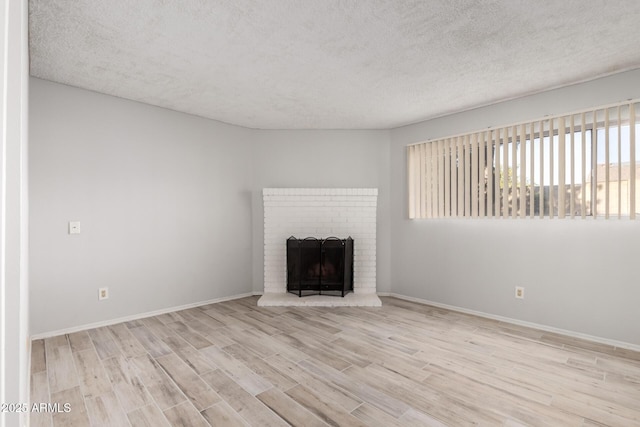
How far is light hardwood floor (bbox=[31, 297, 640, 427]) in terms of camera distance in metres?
1.90

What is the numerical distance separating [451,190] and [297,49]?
8.61 feet

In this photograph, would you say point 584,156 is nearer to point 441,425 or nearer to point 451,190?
point 451,190

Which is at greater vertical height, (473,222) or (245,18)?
(245,18)

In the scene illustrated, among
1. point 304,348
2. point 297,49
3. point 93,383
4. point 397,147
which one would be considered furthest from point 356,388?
point 397,147

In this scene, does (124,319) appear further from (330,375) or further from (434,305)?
(434,305)

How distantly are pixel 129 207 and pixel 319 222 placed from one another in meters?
2.39

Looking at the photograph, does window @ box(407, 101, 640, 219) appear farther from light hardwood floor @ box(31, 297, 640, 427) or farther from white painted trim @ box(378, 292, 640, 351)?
light hardwood floor @ box(31, 297, 640, 427)

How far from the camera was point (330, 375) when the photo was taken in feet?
7.72

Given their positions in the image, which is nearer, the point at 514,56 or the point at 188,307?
the point at 514,56

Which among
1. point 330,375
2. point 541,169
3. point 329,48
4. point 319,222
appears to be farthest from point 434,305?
point 329,48

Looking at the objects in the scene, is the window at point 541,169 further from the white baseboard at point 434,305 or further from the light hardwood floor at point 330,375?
the light hardwood floor at point 330,375

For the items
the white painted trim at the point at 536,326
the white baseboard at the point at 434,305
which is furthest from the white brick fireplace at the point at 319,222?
the white painted trim at the point at 536,326

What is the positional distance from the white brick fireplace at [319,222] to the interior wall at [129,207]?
0.38 m

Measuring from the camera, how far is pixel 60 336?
10.1 feet
